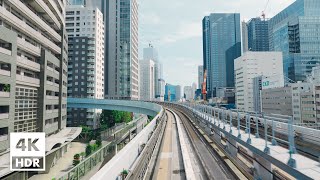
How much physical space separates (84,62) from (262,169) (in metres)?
90.7

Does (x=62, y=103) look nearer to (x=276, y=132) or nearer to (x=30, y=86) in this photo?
(x=30, y=86)

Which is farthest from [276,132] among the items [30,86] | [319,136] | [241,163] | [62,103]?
[62,103]

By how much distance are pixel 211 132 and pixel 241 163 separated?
9300 millimetres

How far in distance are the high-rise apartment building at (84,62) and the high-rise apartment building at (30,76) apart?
4115 centimetres

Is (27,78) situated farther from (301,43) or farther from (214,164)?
(301,43)

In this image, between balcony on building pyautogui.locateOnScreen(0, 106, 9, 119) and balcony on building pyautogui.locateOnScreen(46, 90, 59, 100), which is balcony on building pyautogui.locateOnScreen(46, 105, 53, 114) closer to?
balcony on building pyautogui.locateOnScreen(46, 90, 59, 100)

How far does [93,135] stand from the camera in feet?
234

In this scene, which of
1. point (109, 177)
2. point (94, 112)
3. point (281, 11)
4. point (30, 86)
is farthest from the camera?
point (281, 11)

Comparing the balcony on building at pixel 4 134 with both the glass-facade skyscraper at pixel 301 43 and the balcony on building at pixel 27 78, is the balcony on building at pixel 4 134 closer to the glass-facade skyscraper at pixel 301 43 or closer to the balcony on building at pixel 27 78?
the balcony on building at pixel 27 78

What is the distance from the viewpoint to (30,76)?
36.2m

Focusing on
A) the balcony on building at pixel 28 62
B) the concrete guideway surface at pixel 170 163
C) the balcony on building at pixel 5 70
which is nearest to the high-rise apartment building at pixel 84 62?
the balcony on building at pixel 28 62

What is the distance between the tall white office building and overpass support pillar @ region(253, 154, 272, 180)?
453 feet

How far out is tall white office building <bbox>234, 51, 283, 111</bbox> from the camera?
14350 cm

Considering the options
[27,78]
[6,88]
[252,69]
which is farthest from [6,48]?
[252,69]
